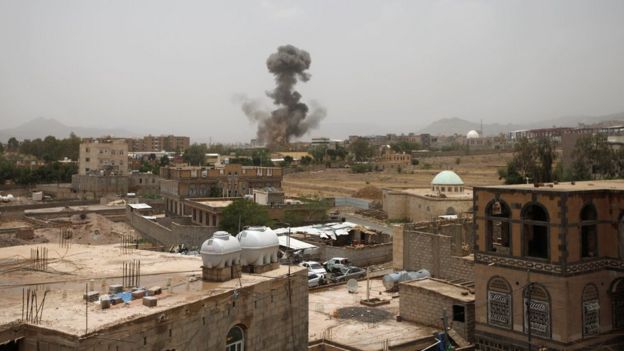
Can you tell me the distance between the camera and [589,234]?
18.0m

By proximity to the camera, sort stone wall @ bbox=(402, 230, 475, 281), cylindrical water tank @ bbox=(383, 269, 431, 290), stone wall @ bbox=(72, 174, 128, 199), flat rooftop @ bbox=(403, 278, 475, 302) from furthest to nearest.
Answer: stone wall @ bbox=(72, 174, 128, 199), cylindrical water tank @ bbox=(383, 269, 431, 290), stone wall @ bbox=(402, 230, 475, 281), flat rooftop @ bbox=(403, 278, 475, 302)

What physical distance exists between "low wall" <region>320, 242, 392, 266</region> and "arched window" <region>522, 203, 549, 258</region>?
13.5 metres

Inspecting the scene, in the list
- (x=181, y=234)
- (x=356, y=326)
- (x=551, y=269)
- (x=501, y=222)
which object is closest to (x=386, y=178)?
(x=181, y=234)

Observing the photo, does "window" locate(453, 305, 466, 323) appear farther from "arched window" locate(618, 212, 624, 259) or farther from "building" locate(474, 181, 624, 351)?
"arched window" locate(618, 212, 624, 259)

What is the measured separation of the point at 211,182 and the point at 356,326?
35056 millimetres

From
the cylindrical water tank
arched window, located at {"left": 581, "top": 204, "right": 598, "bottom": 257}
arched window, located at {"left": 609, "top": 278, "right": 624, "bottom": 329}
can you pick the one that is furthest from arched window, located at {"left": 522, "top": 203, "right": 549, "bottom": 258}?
the cylindrical water tank

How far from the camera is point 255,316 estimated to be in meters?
14.2

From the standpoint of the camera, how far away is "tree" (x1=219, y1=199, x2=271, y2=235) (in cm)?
3869

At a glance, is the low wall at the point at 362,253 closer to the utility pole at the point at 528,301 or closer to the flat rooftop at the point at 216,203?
the flat rooftop at the point at 216,203

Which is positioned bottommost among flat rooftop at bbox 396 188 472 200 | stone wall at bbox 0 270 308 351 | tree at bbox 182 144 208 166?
stone wall at bbox 0 270 308 351

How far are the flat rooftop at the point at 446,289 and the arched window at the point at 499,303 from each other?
0.91 metres

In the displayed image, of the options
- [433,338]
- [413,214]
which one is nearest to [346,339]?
[433,338]

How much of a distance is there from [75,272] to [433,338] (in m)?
10.4

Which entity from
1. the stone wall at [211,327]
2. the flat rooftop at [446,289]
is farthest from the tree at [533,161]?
the stone wall at [211,327]
